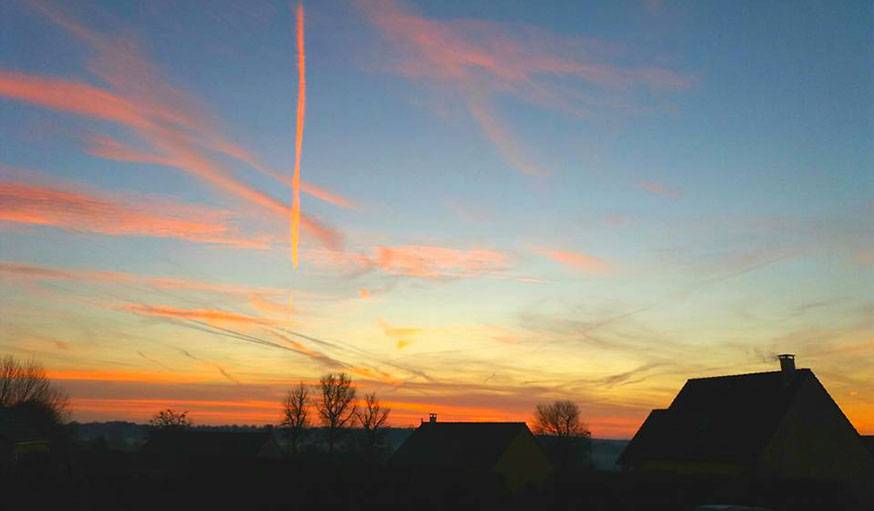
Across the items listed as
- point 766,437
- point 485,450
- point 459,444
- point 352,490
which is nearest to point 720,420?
point 766,437

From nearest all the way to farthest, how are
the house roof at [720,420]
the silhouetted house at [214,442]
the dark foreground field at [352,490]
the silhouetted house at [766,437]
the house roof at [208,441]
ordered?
1. the dark foreground field at [352,490]
2. the silhouetted house at [766,437]
3. the house roof at [720,420]
4. the house roof at [208,441]
5. the silhouetted house at [214,442]

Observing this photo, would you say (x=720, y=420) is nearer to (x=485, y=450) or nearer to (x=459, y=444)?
(x=485, y=450)

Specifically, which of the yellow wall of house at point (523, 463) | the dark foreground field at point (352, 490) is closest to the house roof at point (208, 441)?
the yellow wall of house at point (523, 463)

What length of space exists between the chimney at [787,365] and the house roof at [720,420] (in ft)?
1.03

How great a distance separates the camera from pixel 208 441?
3364 inches

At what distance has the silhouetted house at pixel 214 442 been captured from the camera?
272 feet

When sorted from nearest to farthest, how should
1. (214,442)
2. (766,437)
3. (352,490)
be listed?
(352,490)
(766,437)
(214,442)

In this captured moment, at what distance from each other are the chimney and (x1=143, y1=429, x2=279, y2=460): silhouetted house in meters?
60.5

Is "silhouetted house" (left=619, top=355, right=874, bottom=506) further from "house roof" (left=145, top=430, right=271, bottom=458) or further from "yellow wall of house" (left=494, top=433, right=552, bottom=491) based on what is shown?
"house roof" (left=145, top=430, right=271, bottom=458)

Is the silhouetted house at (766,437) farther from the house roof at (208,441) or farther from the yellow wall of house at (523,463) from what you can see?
the house roof at (208,441)

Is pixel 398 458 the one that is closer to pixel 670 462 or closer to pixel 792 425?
pixel 670 462

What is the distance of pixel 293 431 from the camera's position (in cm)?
9875

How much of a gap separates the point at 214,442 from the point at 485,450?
134 ft

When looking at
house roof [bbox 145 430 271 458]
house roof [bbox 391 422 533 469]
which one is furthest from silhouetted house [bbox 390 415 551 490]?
house roof [bbox 145 430 271 458]
